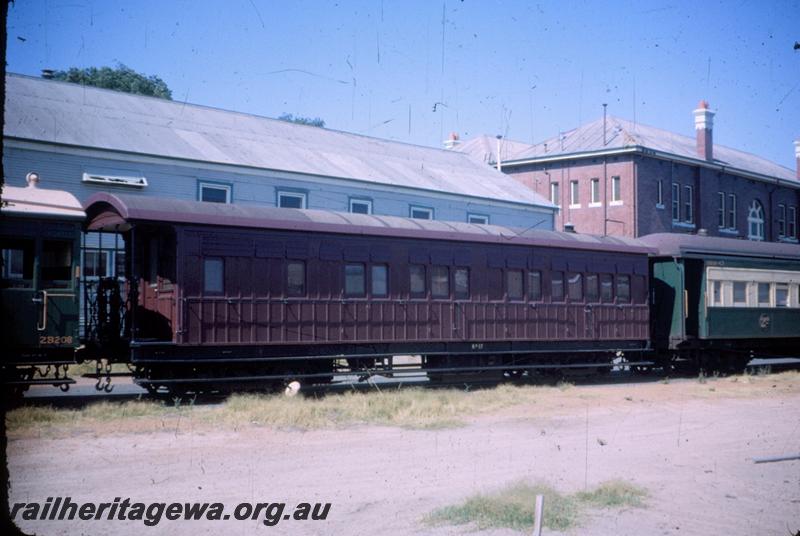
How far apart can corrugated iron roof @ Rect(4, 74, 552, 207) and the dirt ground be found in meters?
13.7

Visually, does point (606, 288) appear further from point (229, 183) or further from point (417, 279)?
point (229, 183)

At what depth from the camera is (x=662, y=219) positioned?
4156 centimetres

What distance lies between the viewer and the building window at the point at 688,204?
1716 inches

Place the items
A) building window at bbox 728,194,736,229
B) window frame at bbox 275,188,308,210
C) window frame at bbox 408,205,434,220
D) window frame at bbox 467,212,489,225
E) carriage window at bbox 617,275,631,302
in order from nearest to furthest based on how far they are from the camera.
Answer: carriage window at bbox 617,275,631,302, window frame at bbox 275,188,308,210, window frame at bbox 408,205,434,220, window frame at bbox 467,212,489,225, building window at bbox 728,194,736,229

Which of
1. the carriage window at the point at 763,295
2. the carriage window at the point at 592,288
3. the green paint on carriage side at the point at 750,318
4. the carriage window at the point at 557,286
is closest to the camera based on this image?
the carriage window at the point at 557,286

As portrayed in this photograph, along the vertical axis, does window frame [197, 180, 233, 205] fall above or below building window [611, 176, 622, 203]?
below

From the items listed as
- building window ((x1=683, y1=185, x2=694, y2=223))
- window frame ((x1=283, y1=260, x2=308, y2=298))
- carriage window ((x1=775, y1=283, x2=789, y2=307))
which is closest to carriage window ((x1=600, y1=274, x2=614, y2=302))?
carriage window ((x1=775, y1=283, x2=789, y2=307))

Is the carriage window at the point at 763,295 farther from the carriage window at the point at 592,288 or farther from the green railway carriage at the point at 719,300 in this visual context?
the carriage window at the point at 592,288

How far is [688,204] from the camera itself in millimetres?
43875

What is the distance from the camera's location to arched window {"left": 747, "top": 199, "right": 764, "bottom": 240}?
4822 centimetres

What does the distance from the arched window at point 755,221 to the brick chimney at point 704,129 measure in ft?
18.2

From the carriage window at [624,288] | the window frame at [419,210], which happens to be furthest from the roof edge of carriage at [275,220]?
the window frame at [419,210]

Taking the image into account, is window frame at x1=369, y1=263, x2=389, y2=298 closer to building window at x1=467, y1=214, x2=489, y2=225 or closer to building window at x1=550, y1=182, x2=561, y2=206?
building window at x1=467, y1=214, x2=489, y2=225

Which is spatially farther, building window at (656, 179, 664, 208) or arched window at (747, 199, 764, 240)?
arched window at (747, 199, 764, 240)
